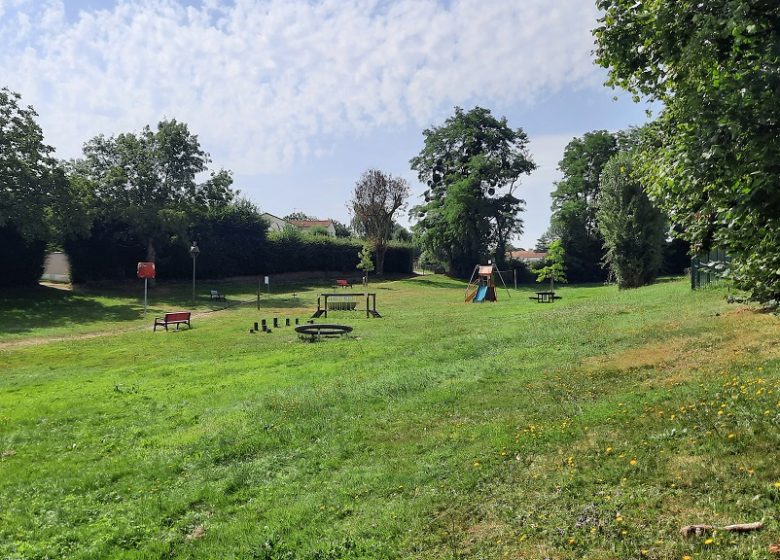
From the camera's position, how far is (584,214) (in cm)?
6003

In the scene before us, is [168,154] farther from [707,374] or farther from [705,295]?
[707,374]

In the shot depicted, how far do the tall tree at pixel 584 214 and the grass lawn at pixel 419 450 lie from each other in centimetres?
4824

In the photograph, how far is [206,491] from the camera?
623 centimetres

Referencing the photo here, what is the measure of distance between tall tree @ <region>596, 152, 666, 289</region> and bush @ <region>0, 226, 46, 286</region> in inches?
1401

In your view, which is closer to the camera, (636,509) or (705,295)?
(636,509)

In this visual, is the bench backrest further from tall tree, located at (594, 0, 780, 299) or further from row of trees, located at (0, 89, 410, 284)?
tall tree, located at (594, 0, 780, 299)

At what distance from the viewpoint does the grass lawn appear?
433 cm

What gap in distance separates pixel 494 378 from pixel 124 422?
6544 millimetres

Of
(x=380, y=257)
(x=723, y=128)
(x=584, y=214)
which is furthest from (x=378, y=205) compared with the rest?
(x=723, y=128)

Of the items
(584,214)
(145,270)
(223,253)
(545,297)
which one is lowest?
(545,297)

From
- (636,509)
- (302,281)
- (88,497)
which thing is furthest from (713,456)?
(302,281)

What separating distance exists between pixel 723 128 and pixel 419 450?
4.64m

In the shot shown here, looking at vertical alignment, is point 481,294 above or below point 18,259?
below

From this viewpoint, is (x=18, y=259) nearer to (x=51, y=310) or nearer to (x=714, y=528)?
(x=51, y=310)
